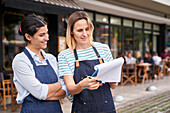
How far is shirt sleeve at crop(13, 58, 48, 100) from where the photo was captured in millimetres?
1689

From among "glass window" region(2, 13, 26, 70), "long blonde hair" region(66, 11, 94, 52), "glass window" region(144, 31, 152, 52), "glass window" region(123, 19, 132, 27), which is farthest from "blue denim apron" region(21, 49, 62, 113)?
"glass window" region(144, 31, 152, 52)

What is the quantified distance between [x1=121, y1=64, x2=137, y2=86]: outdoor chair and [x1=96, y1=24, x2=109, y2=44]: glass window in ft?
6.30

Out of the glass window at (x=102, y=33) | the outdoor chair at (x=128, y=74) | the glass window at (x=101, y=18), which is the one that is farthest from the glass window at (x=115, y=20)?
the outdoor chair at (x=128, y=74)

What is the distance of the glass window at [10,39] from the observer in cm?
691

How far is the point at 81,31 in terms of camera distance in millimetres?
1782

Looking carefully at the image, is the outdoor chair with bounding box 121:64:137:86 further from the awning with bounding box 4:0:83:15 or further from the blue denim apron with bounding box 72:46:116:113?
the blue denim apron with bounding box 72:46:116:113

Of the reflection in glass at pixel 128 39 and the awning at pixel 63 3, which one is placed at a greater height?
the awning at pixel 63 3

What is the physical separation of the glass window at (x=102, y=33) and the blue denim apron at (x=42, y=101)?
8656 millimetres

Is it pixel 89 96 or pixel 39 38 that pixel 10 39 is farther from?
pixel 89 96

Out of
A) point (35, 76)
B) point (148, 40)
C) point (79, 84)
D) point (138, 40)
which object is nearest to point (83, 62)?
point (79, 84)

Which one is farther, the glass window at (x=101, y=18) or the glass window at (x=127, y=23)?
the glass window at (x=127, y=23)

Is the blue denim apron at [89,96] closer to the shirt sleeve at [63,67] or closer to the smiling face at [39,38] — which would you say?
the shirt sleeve at [63,67]

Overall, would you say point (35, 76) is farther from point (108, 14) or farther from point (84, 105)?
point (108, 14)

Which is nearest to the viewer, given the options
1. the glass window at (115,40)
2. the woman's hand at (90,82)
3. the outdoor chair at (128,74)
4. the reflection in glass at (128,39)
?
the woman's hand at (90,82)
